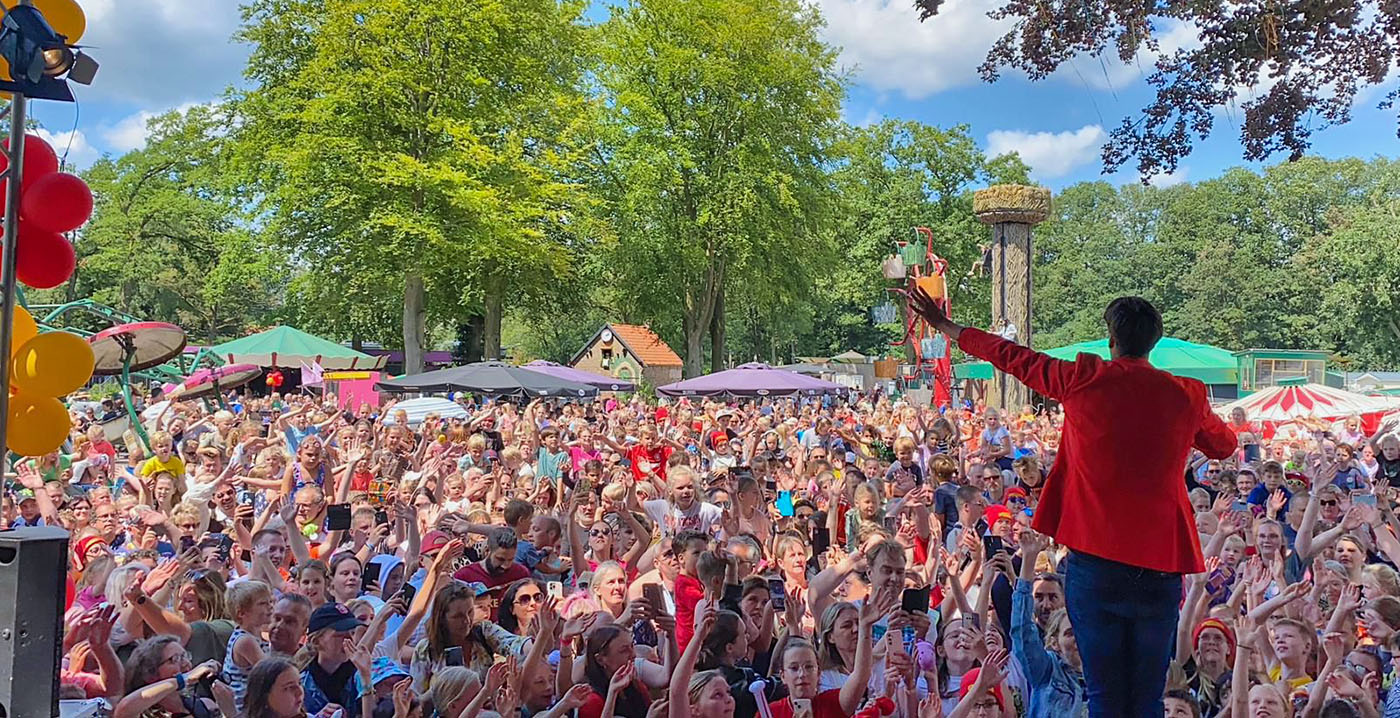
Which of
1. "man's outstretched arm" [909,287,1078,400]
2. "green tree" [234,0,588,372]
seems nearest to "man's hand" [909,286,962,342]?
"man's outstretched arm" [909,287,1078,400]

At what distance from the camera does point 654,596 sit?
470 centimetres

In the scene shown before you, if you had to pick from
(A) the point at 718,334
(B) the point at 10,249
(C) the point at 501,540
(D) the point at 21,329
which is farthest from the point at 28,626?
(A) the point at 718,334

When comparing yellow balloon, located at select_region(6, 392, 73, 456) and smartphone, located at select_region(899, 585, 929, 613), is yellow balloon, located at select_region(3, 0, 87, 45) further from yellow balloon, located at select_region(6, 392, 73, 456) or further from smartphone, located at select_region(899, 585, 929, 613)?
smartphone, located at select_region(899, 585, 929, 613)

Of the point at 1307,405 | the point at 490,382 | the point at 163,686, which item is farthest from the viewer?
the point at 1307,405

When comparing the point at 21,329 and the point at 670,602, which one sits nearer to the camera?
the point at 21,329

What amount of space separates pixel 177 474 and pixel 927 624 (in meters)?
6.30

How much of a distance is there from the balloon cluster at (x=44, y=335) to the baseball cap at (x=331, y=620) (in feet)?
3.62

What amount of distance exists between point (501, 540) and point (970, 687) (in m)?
2.19

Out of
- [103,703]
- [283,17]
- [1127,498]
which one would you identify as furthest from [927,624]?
A: [283,17]

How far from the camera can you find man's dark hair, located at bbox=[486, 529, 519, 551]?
4.96 metres

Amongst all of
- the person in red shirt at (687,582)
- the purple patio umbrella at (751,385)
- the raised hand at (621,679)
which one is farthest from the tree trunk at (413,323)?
the raised hand at (621,679)

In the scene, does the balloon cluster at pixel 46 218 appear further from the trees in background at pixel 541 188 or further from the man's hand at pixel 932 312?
the trees in background at pixel 541 188

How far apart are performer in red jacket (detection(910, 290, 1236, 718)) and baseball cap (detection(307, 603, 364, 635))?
7.56 feet

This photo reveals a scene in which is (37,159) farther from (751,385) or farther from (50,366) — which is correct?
(751,385)
